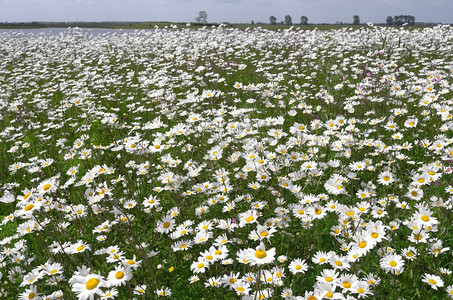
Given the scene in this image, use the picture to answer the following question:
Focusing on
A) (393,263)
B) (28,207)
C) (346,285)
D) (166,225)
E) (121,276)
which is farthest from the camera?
(166,225)

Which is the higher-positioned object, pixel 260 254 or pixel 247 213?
pixel 260 254

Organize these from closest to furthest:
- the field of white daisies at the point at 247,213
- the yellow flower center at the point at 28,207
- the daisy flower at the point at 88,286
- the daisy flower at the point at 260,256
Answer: the daisy flower at the point at 88,286, the daisy flower at the point at 260,256, the field of white daisies at the point at 247,213, the yellow flower center at the point at 28,207

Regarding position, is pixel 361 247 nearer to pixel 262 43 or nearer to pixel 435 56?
pixel 435 56

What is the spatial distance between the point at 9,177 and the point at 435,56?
40.8 feet

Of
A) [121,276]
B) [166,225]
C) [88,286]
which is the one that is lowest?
[166,225]

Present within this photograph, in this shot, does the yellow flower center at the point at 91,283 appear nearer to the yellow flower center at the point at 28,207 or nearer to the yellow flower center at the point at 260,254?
the yellow flower center at the point at 260,254

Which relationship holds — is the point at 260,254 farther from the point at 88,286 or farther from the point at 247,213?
the point at 88,286

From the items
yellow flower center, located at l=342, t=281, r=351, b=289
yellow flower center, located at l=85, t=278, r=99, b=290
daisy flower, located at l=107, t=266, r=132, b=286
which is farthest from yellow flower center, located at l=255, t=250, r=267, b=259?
yellow flower center, located at l=85, t=278, r=99, b=290

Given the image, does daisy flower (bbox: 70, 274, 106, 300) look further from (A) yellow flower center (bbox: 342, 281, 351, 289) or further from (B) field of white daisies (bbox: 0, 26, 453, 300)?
(A) yellow flower center (bbox: 342, 281, 351, 289)

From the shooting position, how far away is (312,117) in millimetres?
6223

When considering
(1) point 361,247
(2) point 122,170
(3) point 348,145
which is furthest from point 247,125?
(1) point 361,247

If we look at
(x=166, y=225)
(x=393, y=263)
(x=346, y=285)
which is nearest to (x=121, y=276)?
(x=166, y=225)

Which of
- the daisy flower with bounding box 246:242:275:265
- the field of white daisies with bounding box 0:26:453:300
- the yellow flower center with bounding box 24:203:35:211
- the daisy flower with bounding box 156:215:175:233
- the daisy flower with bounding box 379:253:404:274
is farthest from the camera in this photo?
the daisy flower with bounding box 156:215:175:233

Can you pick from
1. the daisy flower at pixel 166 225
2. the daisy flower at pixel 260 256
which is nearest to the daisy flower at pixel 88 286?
the daisy flower at pixel 260 256
